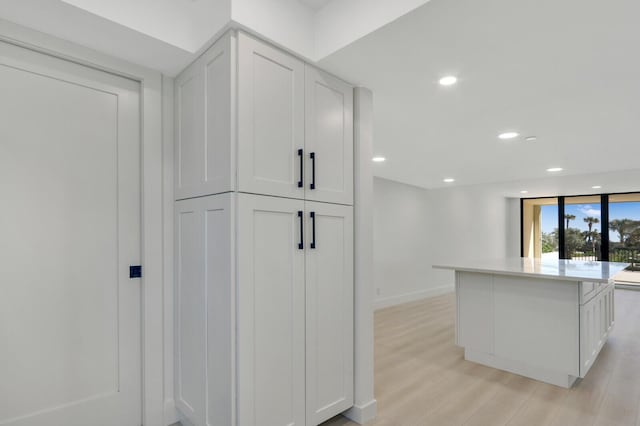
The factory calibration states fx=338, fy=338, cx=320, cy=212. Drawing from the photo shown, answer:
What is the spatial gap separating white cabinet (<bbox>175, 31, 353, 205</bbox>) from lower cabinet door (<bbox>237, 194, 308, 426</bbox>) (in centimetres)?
15

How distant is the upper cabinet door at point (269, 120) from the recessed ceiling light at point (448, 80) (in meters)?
0.90

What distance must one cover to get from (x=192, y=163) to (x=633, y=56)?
2515mm

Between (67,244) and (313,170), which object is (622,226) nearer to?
(313,170)

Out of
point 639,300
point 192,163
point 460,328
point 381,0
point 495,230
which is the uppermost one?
point 381,0

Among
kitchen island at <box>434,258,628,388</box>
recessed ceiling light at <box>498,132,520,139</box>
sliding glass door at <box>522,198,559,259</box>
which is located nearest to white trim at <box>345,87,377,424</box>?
kitchen island at <box>434,258,628,388</box>

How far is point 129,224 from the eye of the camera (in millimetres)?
2029

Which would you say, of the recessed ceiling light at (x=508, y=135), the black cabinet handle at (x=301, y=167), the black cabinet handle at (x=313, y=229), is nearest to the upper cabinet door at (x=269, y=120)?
the black cabinet handle at (x=301, y=167)

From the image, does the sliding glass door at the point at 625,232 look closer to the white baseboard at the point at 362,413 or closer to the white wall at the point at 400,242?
the white wall at the point at 400,242

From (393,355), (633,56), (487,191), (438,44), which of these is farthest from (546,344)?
(487,191)

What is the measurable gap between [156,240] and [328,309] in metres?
1.14

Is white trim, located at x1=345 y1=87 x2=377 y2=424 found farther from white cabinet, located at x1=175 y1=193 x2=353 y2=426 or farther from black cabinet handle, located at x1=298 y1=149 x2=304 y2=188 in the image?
→ black cabinet handle, located at x1=298 y1=149 x2=304 y2=188

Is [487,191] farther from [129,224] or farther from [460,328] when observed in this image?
[129,224]

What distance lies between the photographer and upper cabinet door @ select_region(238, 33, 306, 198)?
1665 millimetres

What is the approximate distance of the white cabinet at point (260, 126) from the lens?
166 centimetres
